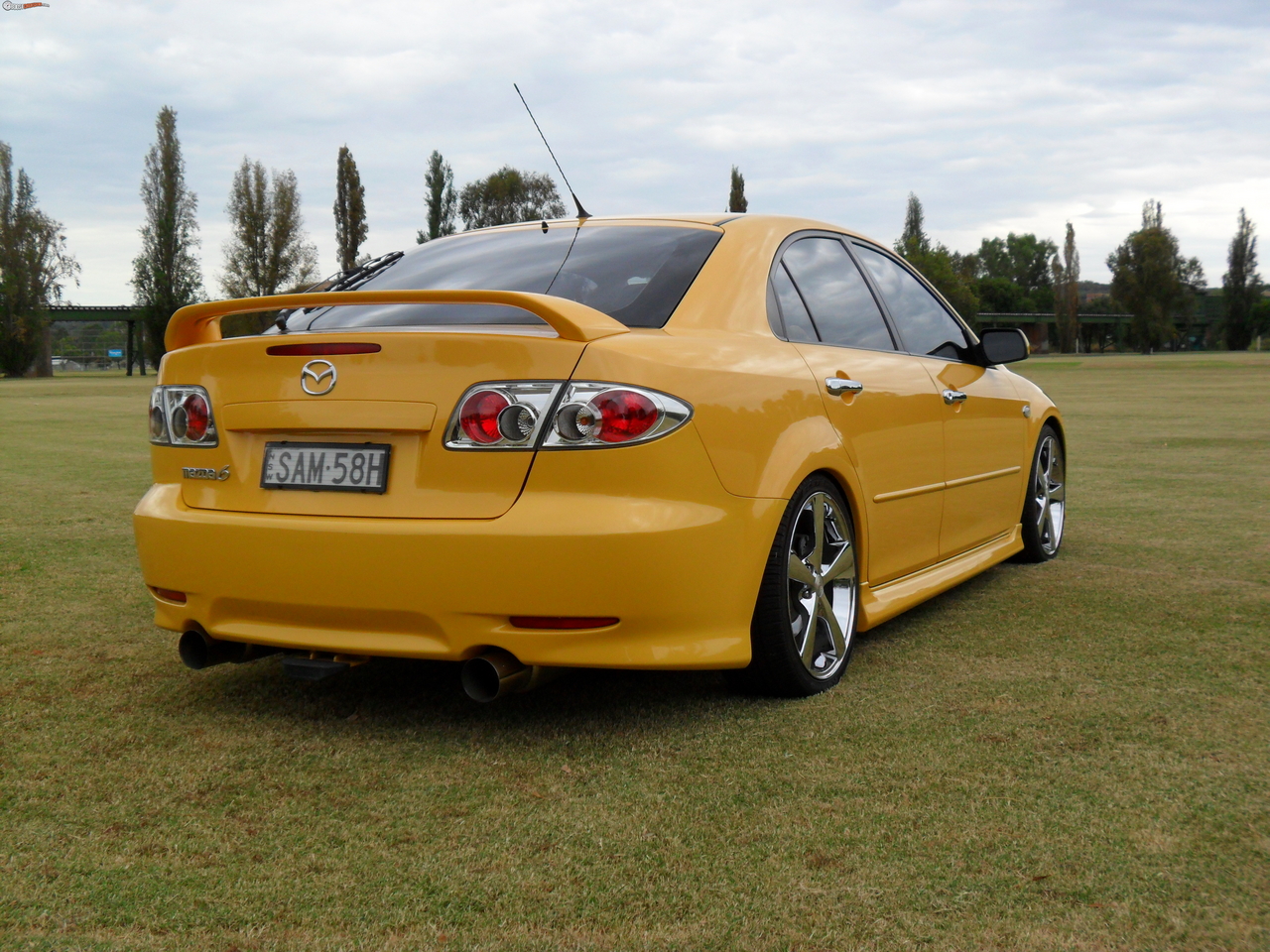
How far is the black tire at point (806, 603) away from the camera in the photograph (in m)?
3.47

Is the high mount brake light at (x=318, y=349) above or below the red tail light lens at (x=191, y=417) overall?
above

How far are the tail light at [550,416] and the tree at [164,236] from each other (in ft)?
253

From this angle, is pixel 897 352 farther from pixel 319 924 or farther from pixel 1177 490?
pixel 1177 490

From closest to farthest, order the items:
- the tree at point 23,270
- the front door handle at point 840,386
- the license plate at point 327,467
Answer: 1. the license plate at point 327,467
2. the front door handle at point 840,386
3. the tree at point 23,270

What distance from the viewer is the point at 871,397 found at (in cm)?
408

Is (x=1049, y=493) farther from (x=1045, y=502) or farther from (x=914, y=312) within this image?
(x=914, y=312)

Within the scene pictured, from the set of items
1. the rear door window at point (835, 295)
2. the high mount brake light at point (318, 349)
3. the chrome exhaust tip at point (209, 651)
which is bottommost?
the chrome exhaust tip at point (209, 651)

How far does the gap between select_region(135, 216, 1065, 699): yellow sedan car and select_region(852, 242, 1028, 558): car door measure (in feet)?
2.60

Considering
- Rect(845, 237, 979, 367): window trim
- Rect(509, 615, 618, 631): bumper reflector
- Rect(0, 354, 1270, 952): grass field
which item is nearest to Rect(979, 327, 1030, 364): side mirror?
Rect(845, 237, 979, 367): window trim

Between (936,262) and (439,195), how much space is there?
3763 centimetres

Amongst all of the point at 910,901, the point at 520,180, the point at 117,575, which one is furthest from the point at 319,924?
the point at 520,180

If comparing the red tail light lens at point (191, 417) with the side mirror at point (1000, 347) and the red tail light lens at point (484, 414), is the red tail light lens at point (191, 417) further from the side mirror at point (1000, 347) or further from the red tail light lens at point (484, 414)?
the side mirror at point (1000, 347)

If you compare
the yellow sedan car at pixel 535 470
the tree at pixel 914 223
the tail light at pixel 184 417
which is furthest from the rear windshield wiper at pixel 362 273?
the tree at pixel 914 223

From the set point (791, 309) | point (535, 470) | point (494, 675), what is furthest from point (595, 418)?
point (791, 309)
